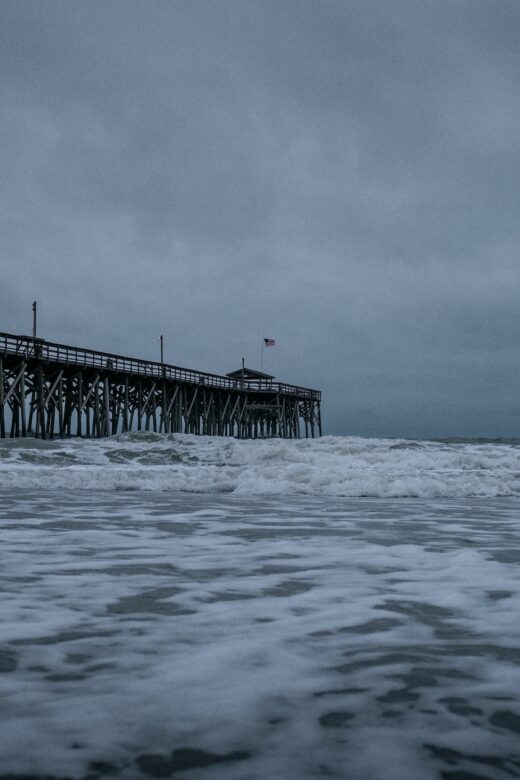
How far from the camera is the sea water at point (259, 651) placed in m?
1.48

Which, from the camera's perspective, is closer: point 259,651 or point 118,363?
point 259,651

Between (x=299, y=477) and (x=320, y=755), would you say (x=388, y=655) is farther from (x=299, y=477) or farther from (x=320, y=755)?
(x=299, y=477)

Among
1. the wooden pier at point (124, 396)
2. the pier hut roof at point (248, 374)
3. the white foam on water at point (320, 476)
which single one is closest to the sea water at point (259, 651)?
the white foam on water at point (320, 476)

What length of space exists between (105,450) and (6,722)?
17176 millimetres

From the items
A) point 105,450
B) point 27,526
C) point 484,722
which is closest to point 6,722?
point 484,722

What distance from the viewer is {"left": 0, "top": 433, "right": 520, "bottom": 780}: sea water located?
1.48m

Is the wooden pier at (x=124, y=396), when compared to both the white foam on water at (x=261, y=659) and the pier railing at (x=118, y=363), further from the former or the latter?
the white foam on water at (x=261, y=659)

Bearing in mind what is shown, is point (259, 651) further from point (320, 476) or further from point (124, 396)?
point (124, 396)

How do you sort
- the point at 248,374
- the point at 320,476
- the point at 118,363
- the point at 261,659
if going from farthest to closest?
1. the point at 248,374
2. the point at 118,363
3. the point at 320,476
4. the point at 261,659

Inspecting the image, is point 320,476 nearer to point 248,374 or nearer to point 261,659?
point 261,659

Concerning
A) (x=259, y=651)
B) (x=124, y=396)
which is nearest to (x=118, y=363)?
(x=124, y=396)

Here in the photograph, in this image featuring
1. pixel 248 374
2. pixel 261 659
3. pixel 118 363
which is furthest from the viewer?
pixel 248 374

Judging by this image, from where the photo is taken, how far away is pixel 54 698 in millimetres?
1761

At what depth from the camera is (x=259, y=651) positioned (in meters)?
2.22
